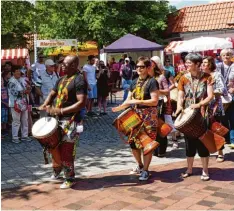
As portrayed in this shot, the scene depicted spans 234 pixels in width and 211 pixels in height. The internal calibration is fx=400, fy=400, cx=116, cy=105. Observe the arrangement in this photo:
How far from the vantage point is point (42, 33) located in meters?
22.3

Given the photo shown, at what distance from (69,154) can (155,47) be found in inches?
369

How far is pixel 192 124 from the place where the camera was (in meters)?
4.90

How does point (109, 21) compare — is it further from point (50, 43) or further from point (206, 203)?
point (206, 203)

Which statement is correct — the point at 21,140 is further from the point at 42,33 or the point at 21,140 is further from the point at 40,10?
the point at 42,33

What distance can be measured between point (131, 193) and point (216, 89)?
233cm

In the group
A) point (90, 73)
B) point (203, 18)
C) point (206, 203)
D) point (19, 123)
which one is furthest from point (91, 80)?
point (203, 18)

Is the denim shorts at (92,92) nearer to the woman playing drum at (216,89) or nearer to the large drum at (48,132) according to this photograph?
the woman playing drum at (216,89)

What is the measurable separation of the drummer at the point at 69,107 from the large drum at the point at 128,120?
0.55 meters

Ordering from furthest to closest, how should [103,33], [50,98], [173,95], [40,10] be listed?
[103,33]
[40,10]
[173,95]
[50,98]

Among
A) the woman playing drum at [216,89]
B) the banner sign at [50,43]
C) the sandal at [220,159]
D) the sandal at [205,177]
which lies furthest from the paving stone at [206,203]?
the banner sign at [50,43]

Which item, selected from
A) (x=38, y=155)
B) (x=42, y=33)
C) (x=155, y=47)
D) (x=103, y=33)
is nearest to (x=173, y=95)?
(x=38, y=155)

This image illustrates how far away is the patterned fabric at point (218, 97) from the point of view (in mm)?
6090

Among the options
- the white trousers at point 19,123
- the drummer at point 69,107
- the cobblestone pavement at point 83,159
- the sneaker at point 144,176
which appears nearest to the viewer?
the drummer at point 69,107

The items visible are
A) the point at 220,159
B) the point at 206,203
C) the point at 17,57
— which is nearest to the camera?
the point at 206,203
